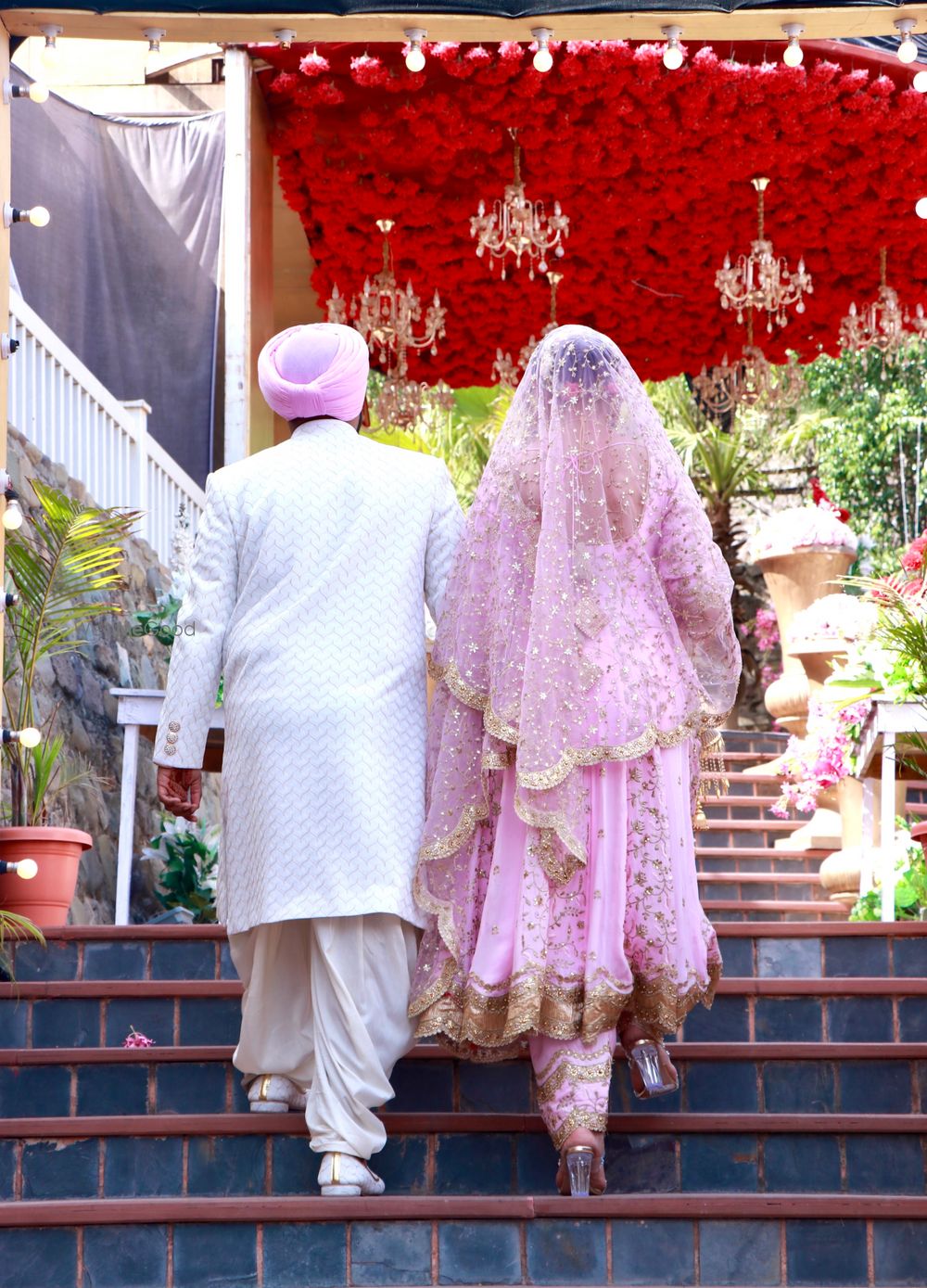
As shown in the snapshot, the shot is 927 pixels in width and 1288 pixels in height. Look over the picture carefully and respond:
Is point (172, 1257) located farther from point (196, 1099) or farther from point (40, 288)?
point (40, 288)

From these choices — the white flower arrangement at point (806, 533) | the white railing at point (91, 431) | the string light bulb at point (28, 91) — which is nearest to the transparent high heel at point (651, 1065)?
the string light bulb at point (28, 91)

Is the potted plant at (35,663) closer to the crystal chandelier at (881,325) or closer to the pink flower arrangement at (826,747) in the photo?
the pink flower arrangement at (826,747)

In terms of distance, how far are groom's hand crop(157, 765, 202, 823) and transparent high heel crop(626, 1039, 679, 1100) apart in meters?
1.01

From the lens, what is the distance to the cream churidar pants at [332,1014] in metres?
3.32

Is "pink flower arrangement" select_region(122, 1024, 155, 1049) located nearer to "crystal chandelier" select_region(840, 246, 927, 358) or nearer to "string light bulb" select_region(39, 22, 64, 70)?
"string light bulb" select_region(39, 22, 64, 70)

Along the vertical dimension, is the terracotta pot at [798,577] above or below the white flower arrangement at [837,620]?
above

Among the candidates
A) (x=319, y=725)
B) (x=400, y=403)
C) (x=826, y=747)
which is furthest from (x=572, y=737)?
(x=400, y=403)

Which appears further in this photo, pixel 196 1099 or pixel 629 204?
pixel 629 204

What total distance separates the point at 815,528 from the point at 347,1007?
18.0ft

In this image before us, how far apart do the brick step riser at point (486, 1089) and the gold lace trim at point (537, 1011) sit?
27 cm

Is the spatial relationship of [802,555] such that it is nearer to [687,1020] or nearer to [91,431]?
[91,431]

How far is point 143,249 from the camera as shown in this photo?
8.43 meters

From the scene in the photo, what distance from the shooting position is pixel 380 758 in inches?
139

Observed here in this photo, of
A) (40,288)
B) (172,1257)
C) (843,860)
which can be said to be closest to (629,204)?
(40,288)
